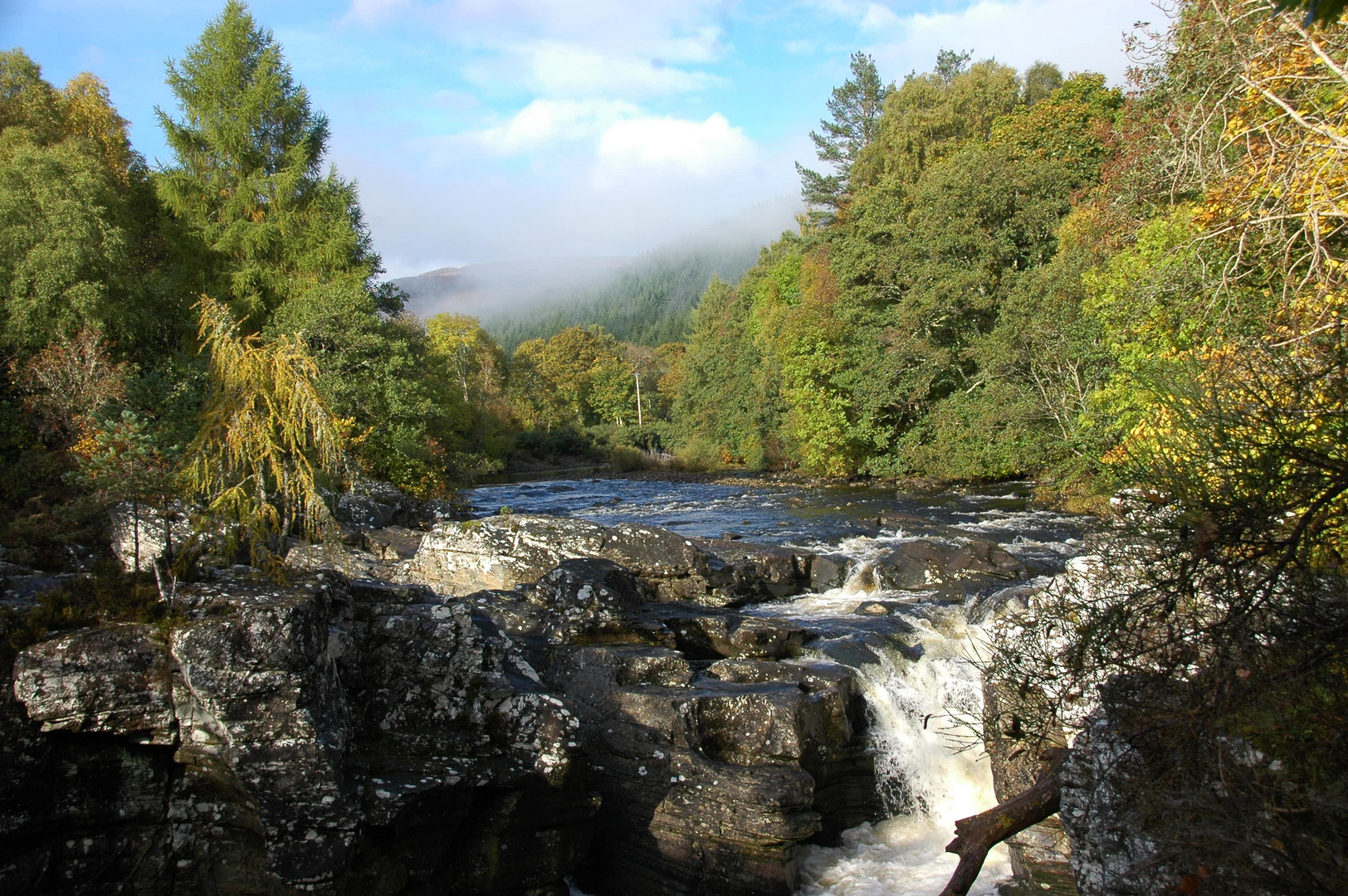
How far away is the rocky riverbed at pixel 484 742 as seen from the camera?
5352 mm

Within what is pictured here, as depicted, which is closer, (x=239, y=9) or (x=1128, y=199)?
(x=1128, y=199)

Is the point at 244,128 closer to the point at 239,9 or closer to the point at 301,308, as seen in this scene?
the point at 239,9

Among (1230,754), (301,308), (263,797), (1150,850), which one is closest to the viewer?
(1230,754)

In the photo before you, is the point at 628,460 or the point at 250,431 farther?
the point at 628,460

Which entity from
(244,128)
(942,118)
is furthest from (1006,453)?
(244,128)

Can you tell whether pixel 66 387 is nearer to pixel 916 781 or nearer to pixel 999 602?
pixel 916 781

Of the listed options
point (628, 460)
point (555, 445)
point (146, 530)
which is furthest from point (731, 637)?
point (555, 445)

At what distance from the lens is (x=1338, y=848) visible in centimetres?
332

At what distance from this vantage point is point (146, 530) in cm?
729

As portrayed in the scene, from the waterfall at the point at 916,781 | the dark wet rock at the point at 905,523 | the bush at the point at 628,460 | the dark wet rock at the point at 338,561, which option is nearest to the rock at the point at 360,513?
the dark wet rock at the point at 338,561

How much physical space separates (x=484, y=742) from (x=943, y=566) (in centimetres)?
1006

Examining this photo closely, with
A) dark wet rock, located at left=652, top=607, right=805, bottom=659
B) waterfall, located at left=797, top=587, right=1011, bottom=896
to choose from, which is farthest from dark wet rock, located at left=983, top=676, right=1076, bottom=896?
dark wet rock, located at left=652, top=607, right=805, bottom=659

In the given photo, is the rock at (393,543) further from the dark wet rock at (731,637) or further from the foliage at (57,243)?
the foliage at (57,243)

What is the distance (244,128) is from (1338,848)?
3264 cm
